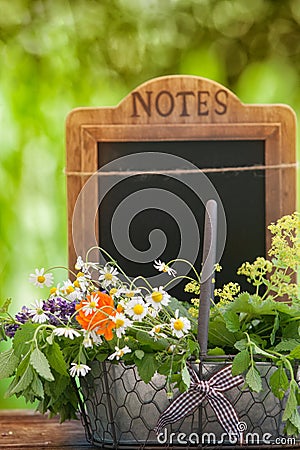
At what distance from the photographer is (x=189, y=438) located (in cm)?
90

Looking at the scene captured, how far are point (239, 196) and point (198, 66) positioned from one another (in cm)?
30

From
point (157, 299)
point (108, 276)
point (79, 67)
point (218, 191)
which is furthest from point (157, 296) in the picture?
point (79, 67)

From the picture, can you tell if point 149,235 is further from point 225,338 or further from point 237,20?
point 225,338

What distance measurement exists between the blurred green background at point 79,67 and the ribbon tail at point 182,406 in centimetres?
85

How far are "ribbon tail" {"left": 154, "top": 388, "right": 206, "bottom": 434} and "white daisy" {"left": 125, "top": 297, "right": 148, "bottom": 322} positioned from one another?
0.32 feet

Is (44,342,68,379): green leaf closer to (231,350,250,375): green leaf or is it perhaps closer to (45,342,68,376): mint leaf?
(45,342,68,376): mint leaf

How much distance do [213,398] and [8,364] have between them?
0.22m

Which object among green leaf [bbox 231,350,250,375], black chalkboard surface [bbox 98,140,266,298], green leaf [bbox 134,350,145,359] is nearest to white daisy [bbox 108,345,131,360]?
green leaf [bbox 134,350,145,359]

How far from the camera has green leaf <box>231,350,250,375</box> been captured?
2.76ft

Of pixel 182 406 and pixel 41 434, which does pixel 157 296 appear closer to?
pixel 182 406

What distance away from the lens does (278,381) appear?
0.84 meters

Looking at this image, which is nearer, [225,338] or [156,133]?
[225,338]

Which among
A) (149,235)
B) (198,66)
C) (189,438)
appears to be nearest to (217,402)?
(189,438)

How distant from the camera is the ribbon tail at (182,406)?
86 cm
